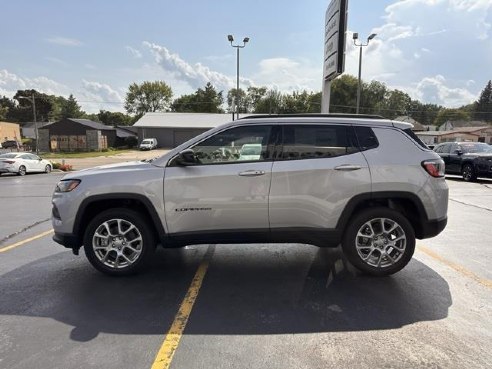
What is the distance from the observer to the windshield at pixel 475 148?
1672 centimetres

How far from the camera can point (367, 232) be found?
4.74 m

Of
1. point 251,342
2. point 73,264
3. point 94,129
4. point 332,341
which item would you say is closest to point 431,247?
point 332,341

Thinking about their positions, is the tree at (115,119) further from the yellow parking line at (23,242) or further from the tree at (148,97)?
the yellow parking line at (23,242)

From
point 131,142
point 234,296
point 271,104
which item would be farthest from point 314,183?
point 271,104

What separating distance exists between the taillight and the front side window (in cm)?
181

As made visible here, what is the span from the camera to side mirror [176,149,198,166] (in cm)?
461

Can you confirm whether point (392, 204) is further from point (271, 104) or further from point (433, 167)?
point (271, 104)

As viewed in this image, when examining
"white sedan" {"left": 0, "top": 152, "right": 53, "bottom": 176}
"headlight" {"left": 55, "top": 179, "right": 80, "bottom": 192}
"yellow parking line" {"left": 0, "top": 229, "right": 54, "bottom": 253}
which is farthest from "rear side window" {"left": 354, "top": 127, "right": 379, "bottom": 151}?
"white sedan" {"left": 0, "top": 152, "right": 53, "bottom": 176}

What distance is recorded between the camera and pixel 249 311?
12.8 feet

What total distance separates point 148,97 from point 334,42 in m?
100.0

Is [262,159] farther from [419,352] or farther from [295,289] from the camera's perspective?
[419,352]

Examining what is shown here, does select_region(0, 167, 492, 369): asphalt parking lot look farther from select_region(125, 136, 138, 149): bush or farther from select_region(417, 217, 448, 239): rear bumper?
select_region(125, 136, 138, 149): bush

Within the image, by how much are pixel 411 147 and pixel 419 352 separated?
2.40 m

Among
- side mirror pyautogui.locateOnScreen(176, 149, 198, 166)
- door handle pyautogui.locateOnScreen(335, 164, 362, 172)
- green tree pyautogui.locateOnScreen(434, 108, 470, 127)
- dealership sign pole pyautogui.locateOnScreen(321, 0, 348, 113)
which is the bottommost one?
door handle pyautogui.locateOnScreen(335, 164, 362, 172)
